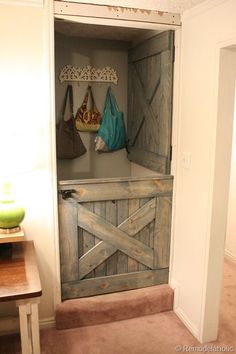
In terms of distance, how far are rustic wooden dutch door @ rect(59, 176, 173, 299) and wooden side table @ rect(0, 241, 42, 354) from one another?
550 millimetres

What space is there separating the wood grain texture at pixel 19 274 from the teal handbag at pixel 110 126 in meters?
1.37

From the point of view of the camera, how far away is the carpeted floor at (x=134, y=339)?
2195 mm

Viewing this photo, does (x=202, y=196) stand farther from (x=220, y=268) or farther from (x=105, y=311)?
(x=105, y=311)

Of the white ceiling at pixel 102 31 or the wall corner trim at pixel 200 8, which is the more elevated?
the white ceiling at pixel 102 31

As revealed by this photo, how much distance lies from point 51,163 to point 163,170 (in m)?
0.89

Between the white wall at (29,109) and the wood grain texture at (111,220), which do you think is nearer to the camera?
the white wall at (29,109)

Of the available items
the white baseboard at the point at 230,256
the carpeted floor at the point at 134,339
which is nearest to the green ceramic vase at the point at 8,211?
the carpeted floor at the point at 134,339

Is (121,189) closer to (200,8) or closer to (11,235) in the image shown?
(11,235)

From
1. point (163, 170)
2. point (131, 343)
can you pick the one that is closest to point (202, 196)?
point (163, 170)

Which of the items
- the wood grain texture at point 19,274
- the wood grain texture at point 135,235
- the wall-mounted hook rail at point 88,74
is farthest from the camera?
the wall-mounted hook rail at point 88,74

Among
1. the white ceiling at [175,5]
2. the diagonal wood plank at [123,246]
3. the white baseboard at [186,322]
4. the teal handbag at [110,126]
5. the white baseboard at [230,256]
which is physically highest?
the white ceiling at [175,5]

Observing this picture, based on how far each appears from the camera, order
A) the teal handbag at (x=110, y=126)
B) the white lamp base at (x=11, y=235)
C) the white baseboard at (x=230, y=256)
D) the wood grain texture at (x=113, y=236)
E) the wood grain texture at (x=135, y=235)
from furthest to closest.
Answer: the white baseboard at (x=230, y=256)
the teal handbag at (x=110, y=126)
the wood grain texture at (x=135, y=235)
the wood grain texture at (x=113, y=236)
the white lamp base at (x=11, y=235)

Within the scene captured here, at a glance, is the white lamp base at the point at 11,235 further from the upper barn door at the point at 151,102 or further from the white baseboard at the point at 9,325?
the upper barn door at the point at 151,102

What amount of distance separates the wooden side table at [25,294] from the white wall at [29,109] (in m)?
0.46
